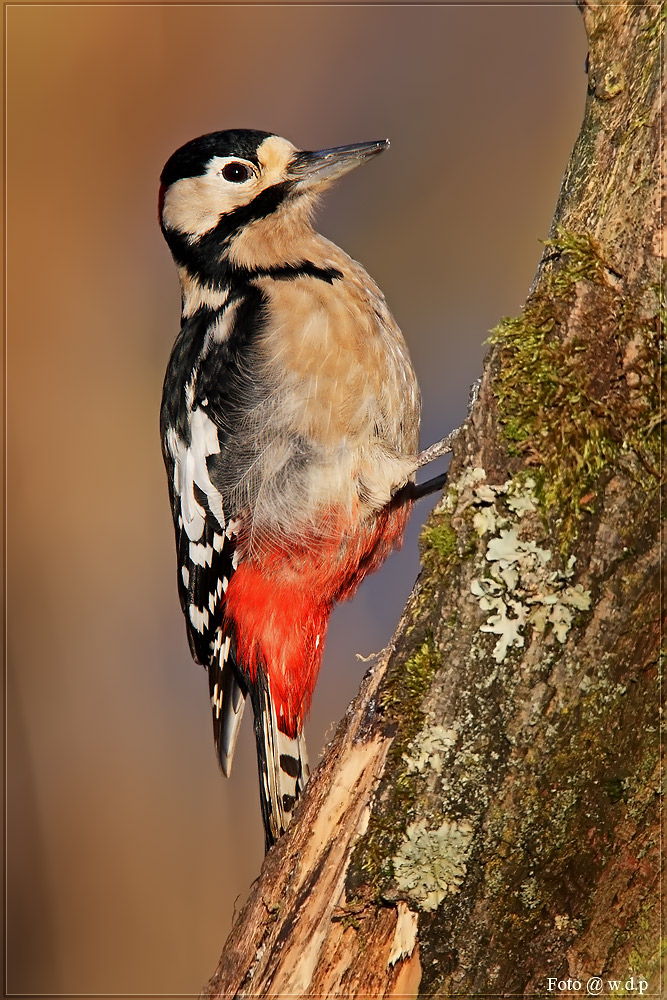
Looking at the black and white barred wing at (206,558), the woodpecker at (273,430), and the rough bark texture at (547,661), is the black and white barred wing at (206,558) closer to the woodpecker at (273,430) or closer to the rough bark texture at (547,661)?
the woodpecker at (273,430)

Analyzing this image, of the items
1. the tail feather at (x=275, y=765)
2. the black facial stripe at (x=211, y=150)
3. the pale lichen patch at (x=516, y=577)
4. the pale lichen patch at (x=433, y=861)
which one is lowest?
the tail feather at (x=275, y=765)

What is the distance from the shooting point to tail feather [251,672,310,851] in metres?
2.79

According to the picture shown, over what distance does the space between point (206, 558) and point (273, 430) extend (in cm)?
57

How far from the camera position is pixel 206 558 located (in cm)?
297

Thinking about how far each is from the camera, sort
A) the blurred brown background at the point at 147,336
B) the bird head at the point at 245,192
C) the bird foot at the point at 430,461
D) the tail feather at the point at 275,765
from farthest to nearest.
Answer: the blurred brown background at the point at 147,336
the bird head at the point at 245,192
the tail feather at the point at 275,765
the bird foot at the point at 430,461

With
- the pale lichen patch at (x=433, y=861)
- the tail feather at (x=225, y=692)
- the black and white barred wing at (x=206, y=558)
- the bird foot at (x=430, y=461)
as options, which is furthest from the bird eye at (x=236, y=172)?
the pale lichen patch at (x=433, y=861)

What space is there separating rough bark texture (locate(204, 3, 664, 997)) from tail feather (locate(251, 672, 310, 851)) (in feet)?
3.74

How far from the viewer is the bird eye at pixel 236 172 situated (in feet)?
10.1

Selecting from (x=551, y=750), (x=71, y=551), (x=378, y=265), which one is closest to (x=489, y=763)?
(x=551, y=750)

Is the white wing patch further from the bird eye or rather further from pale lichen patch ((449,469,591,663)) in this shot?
pale lichen patch ((449,469,591,663))

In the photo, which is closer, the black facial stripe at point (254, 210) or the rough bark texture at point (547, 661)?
the rough bark texture at point (547, 661)

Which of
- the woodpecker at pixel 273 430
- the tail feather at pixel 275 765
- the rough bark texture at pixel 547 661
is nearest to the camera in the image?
the rough bark texture at pixel 547 661

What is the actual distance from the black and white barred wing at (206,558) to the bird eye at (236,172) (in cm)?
89

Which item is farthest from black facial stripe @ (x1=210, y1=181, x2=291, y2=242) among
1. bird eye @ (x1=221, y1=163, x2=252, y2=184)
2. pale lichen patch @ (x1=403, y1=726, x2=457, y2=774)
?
pale lichen patch @ (x1=403, y1=726, x2=457, y2=774)
